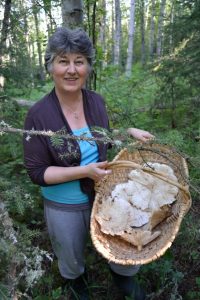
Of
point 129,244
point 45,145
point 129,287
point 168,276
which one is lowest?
point 168,276

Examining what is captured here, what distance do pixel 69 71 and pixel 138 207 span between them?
1.21m

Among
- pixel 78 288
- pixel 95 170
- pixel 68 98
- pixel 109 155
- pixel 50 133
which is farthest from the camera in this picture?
pixel 109 155

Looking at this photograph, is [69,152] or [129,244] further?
[129,244]

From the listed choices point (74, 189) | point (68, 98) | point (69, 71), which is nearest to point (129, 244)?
point (74, 189)

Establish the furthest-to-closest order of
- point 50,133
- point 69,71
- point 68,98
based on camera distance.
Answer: point 68,98, point 69,71, point 50,133

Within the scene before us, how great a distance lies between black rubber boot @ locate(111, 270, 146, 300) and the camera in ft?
9.19

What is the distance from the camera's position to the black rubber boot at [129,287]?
2.80 meters

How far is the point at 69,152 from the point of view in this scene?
2.37m

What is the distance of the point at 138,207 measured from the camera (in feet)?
9.38

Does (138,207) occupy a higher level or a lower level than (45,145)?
lower

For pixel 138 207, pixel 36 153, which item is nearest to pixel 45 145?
pixel 36 153

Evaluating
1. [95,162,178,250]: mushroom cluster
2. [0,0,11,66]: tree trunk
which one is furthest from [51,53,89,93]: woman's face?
[0,0,11,66]: tree trunk

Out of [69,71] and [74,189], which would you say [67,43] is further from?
[74,189]

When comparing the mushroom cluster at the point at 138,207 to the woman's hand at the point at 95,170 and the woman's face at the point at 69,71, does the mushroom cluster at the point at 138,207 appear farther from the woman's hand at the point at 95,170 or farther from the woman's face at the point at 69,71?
the woman's face at the point at 69,71
